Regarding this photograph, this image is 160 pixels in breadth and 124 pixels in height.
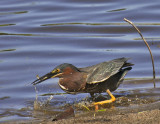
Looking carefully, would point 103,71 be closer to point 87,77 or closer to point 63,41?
point 87,77

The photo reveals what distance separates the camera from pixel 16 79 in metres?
9.57

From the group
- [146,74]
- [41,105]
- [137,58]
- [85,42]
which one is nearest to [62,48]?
[85,42]

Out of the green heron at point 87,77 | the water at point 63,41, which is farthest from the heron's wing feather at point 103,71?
the water at point 63,41

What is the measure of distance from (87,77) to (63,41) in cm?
468

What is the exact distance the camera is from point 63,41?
39.8 ft

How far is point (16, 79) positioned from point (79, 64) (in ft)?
4.88

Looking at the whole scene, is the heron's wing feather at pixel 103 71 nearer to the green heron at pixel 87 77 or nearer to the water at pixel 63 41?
the green heron at pixel 87 77

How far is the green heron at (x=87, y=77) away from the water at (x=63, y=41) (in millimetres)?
718

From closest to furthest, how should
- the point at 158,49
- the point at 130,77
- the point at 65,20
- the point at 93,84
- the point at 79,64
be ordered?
the point at 93,84 < the point at 130,77 < the point at 79,64 < the point at 158,49 < the point at 65,20

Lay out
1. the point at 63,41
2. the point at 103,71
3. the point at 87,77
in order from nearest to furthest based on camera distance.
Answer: the point at 87,77 < the point at 103,71 < the point at 63,41

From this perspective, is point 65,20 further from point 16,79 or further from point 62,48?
point 16,79

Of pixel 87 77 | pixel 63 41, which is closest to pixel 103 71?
pixel 87 77

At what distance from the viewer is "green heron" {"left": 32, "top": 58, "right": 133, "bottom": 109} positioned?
750cm

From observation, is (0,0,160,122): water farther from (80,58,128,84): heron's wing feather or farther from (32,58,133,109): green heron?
(80,58,128,84): heron's wing feather
